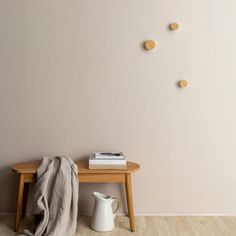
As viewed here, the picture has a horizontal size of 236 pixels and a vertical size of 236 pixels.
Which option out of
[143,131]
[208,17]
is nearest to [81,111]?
[143,131]

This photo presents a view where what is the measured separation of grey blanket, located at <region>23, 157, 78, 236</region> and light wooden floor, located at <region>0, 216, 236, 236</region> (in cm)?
15

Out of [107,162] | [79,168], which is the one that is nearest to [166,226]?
[107,162]

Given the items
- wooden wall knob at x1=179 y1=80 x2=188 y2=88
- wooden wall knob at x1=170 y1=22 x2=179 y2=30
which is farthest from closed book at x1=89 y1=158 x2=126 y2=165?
wooden wall knob at x1=170 y1=22 x2=179 y2=30

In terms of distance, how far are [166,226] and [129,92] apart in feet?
3.42

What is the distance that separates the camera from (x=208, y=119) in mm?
2709

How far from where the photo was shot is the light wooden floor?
241 centimetres

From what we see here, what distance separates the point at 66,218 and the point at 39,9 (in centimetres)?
156

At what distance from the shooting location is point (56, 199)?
7.70 feet

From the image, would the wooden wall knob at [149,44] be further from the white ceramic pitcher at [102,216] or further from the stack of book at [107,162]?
the white ceramic pitcher at [102,216]

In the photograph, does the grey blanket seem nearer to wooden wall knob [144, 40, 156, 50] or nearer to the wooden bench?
the wooden bench

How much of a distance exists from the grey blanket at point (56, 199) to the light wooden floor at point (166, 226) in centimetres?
15

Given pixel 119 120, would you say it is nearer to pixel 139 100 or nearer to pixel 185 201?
pixel 139 100

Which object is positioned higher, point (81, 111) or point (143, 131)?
point (81, 111)

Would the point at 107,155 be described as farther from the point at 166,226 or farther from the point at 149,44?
the point at 149,44
